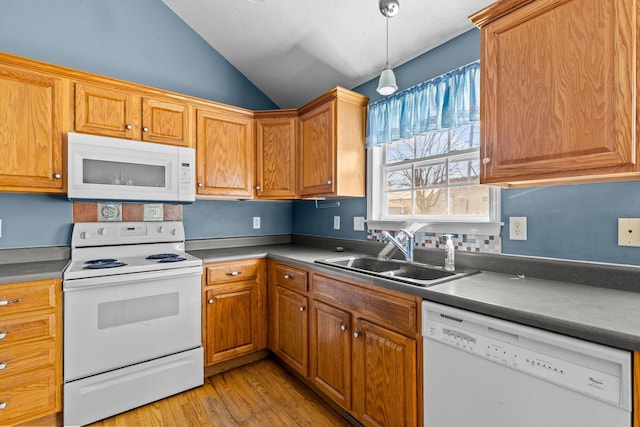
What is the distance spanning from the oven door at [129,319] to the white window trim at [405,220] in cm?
137

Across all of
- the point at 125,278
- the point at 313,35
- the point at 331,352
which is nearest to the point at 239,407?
the point at 331,352

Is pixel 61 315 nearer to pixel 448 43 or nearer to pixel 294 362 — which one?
pixel 294 362

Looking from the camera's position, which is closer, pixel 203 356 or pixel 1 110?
pixel 1 110

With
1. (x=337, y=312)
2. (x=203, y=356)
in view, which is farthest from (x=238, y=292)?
(x=337, y=312)

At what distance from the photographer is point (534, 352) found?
102 cm

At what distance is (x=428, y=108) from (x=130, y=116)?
6.62 ft

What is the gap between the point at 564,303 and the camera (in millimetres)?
1129

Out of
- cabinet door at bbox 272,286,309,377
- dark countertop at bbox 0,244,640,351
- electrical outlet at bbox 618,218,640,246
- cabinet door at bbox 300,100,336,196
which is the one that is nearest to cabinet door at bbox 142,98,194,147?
cabinet door at bbox 300,100,336,196

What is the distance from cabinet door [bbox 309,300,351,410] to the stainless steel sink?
0.98ft

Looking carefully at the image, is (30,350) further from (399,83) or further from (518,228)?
(399,83)

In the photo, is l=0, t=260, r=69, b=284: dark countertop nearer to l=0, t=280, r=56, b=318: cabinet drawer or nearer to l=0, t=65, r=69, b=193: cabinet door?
l=0, t=280, r=56, b=318: cabinet drawer

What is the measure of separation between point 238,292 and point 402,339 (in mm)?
1385

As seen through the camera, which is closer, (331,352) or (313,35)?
(331,352)

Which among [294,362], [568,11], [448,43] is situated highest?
[448,43]
